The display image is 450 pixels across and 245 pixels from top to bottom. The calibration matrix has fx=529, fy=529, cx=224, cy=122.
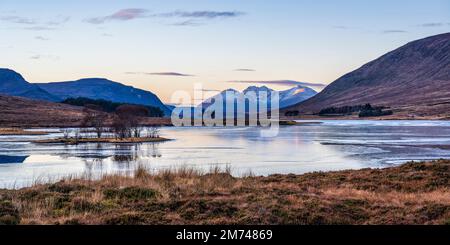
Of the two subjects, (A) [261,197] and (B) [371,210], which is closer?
(B) [371,210]

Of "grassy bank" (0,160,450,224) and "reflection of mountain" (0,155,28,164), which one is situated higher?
"grassy bank" (0,160,450,224)

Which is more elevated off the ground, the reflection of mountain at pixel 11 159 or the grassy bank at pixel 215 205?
the grassy bank at pixel 215 205

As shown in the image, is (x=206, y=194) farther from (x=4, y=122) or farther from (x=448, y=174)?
(x=4, y=122)

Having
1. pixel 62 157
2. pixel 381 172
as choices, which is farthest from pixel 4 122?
pixel 381 172

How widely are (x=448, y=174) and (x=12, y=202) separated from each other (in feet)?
55.9

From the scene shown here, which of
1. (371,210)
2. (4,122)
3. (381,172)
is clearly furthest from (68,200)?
(4,122)

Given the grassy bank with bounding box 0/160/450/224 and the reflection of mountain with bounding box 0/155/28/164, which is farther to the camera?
the reflection of mountain with bounding box 0/155/28/164

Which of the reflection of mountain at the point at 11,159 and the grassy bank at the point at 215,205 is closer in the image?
the grassy bank at the point at 215,205

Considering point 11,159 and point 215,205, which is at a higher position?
point 215,205

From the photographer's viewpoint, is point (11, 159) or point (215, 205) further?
point (11, 159)
